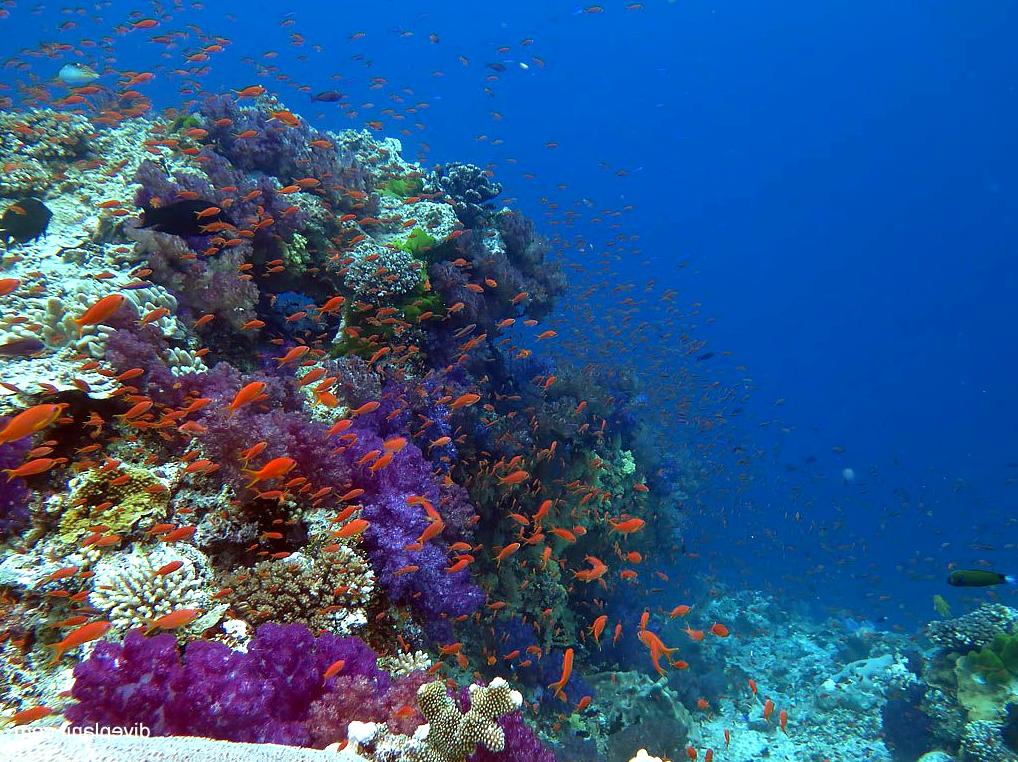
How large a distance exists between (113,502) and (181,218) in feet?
15.7

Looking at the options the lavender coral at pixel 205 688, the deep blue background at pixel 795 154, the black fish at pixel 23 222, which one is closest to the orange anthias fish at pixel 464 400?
the lavender coral at pixel 205 688

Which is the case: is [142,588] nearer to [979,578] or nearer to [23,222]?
[23,222]

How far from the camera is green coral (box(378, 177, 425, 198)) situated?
11812 millimetres

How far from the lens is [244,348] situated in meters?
7.29

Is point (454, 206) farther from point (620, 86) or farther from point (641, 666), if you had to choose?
point (620, 86)

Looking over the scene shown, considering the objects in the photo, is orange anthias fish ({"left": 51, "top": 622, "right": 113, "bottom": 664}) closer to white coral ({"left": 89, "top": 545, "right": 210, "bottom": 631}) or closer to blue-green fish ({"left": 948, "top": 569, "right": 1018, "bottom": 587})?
white coral ({"left": 89, "top": 545, "right": 210, "bottom": 631})

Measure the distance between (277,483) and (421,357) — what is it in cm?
438

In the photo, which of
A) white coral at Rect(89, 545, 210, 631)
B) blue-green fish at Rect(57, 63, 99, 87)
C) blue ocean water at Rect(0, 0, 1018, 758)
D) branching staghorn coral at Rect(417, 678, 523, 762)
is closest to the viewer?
branching staghorn coral at Rect(417, 678, 523, 762)

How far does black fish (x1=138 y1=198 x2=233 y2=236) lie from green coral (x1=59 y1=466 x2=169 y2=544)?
415 cm

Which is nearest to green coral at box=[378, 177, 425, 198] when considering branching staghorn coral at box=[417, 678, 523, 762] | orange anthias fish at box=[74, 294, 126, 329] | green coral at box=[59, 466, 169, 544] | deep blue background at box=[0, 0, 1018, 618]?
orange anthias fish at box=[74, 294, 126, 329]

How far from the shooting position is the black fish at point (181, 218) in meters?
7.14

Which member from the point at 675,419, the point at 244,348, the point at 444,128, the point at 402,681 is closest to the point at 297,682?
the point at 402,681

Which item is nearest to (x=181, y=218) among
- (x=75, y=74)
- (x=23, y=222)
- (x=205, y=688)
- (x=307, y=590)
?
(x=23, y=222)

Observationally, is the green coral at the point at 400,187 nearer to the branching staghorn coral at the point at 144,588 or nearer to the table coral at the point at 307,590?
the table coral at the point at 307,590
